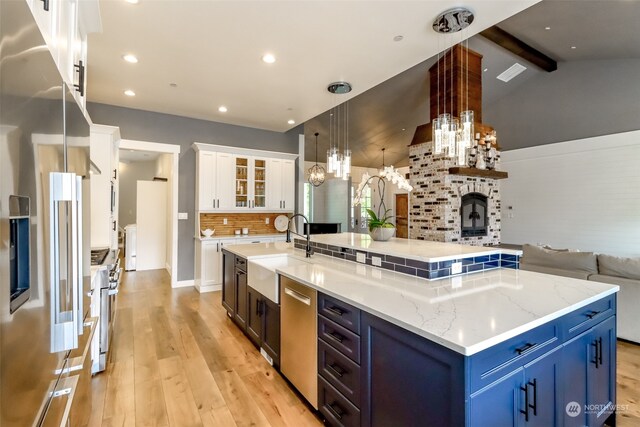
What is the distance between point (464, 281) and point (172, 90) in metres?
4.14

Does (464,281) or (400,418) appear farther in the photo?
(464,281)

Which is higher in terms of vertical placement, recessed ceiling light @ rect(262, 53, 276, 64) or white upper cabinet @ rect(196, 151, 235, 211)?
recessed ceiling light @ rect(262, 53, 276, 64)

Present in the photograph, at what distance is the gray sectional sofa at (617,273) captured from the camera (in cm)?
304

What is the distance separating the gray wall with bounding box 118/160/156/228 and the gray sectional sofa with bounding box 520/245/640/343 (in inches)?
397

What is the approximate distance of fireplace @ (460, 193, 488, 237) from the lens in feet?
17.3

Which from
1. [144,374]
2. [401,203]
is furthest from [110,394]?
[401,203]

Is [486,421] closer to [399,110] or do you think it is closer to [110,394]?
[110,394]

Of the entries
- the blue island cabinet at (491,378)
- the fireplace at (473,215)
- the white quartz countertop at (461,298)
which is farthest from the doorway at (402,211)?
the blue island cabinet at (491,378)

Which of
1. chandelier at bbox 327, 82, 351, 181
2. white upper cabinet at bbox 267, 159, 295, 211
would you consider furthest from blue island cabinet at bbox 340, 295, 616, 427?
white upper cabinet at bbox 267, 159, 295, 211

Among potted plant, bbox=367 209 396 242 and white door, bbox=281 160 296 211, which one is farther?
white door, bbox=281 160 296 211

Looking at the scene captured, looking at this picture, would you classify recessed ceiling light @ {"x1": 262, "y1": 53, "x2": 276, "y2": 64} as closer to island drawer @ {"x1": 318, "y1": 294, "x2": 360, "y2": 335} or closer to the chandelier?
the chandelier

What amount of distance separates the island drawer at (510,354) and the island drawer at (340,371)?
0.65 metres

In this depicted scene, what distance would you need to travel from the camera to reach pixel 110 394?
2.28 m

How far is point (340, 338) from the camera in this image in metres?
1.75
